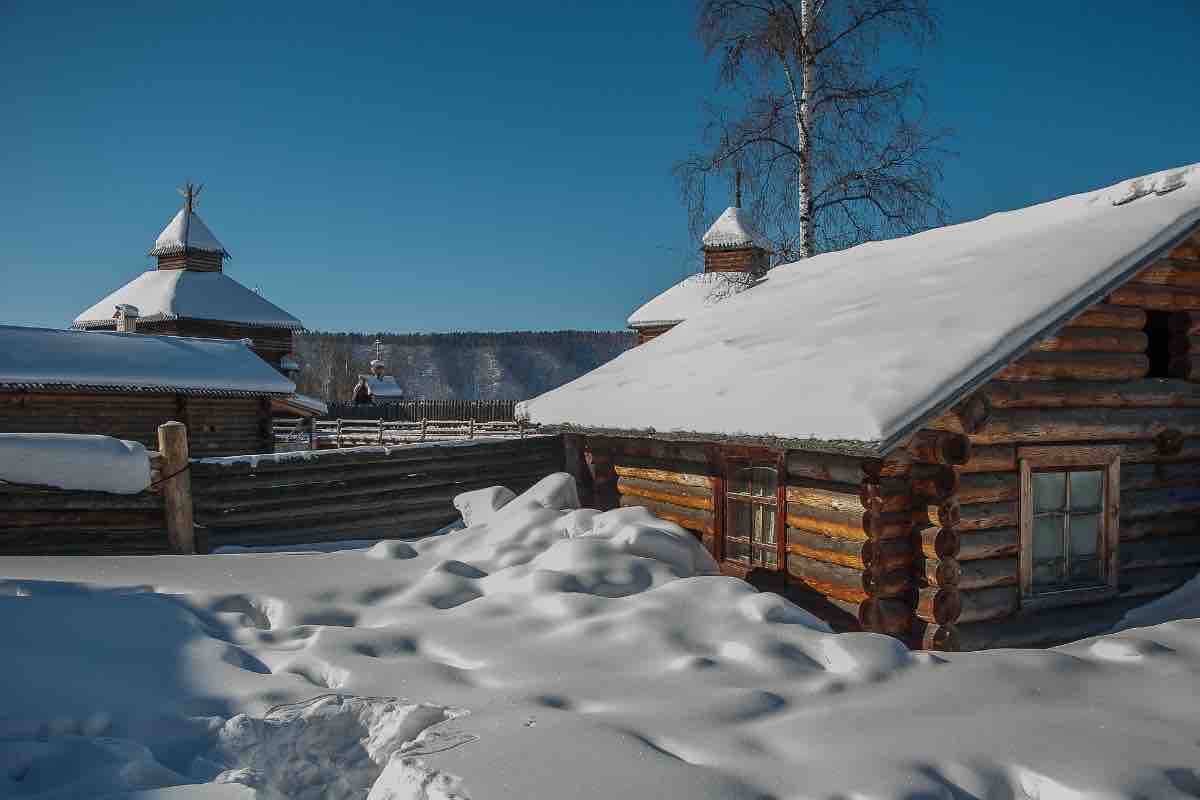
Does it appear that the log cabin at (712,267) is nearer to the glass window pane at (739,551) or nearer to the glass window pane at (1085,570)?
the glass window pane at (739,551)

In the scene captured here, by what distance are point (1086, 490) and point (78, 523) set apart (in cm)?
1007

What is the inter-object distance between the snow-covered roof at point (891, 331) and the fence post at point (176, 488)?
13.8 ft

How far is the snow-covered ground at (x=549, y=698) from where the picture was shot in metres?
3.46

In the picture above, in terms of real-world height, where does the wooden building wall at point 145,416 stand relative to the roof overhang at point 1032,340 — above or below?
below

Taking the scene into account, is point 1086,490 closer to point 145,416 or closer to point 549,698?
point 549,698

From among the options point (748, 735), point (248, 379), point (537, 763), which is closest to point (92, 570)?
point (537, 763)

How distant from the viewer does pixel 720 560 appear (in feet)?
26.1

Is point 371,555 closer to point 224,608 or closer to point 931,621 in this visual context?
point 224,608

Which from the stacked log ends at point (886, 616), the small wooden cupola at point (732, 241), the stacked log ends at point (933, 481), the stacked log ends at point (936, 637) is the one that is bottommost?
the stacked log ends at point (936, 637)

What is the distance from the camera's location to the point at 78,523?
8523 millimetres

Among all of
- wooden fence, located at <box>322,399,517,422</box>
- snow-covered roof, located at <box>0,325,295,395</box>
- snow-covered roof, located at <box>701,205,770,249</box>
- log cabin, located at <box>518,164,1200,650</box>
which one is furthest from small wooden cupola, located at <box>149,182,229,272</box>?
log cabin, located at <box>518,164,1200,650</box>

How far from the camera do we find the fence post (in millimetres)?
8852

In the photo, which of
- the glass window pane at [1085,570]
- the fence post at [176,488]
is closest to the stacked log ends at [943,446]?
the glass window pane at [1085,570]

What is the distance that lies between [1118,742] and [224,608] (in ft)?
18.6
